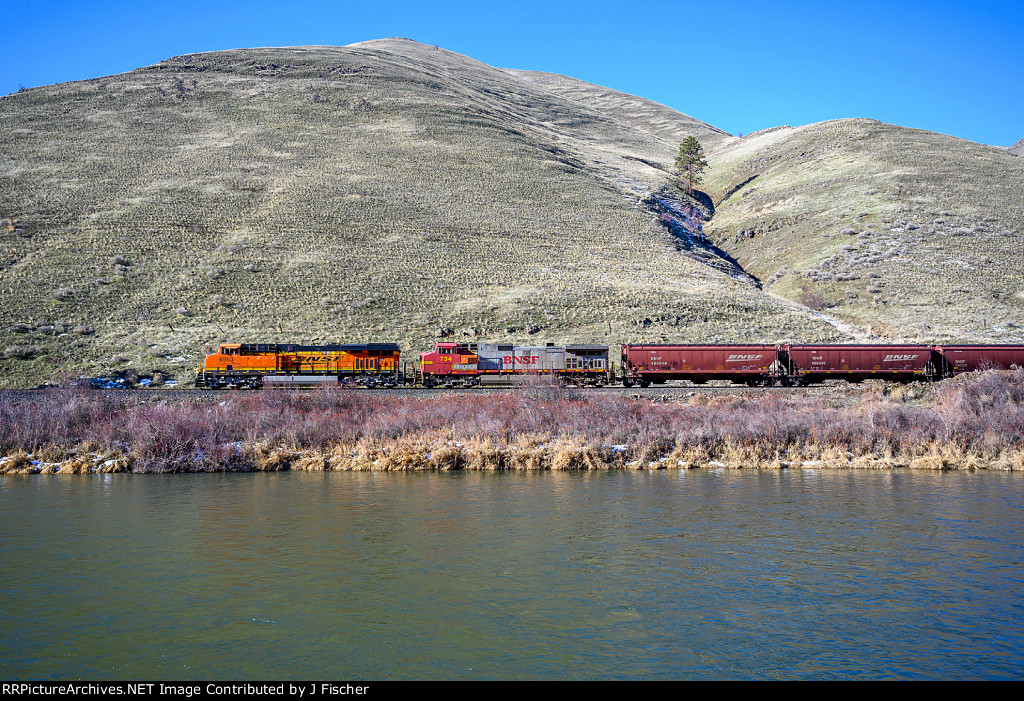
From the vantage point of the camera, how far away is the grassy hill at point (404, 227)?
174 feet

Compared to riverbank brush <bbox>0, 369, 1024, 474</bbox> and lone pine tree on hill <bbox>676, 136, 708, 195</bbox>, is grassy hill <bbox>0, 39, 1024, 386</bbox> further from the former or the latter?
riverbank brush <bbox>0, 369, 1024, 474</bbox>

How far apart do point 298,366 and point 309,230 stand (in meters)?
32.2

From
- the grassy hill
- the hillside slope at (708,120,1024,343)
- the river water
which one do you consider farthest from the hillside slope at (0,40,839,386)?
the river water

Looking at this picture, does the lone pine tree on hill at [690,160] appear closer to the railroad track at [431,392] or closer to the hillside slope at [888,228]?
the hillside slope at [888,228]

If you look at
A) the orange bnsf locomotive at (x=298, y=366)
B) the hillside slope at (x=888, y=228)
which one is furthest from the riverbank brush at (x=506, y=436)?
the hillside slope at (x=888, y=228)

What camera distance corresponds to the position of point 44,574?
44.1ft

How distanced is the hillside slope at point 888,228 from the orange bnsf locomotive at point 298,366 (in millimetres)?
41269

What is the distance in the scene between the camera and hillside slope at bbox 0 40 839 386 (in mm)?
52000

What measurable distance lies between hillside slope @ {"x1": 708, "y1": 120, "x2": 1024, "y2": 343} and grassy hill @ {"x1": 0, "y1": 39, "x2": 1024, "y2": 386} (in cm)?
43

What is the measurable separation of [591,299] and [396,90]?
77990mm

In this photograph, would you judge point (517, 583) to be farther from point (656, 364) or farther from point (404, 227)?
point (404, 227)

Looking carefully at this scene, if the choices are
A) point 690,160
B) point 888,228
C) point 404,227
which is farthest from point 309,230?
point 690,160

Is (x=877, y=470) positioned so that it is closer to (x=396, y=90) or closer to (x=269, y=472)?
(x=269, y=472)

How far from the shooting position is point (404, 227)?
7338 centimetres
